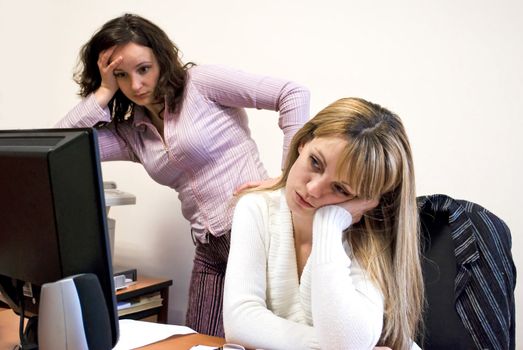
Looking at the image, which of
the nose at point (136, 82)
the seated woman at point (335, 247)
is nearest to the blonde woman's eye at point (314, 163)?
the seated woman at point (335, 247)

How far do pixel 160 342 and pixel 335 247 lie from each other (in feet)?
1.36

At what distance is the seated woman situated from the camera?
98 cm

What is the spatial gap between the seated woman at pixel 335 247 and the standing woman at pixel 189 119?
32cm

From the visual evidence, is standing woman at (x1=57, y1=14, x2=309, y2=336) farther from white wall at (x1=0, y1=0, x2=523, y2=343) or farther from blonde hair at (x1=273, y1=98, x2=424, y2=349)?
white wall at (x1=0, y1=0, x2=523, y2=343)

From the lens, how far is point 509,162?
158 cm

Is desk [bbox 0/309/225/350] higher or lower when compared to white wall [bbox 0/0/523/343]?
lower

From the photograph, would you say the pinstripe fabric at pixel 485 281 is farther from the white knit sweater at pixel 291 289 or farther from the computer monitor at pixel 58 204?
the computer monitor at pixel 58 204

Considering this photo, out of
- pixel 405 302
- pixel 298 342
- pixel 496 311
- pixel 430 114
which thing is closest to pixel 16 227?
pixel 298 342

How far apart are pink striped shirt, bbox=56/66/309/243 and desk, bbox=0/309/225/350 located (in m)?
0.52

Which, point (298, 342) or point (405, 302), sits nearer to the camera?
point (298, 342)

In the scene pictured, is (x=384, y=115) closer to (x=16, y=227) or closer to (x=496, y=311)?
(x=496, y=311)

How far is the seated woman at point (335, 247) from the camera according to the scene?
982 millimetres

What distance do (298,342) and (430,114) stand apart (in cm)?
106

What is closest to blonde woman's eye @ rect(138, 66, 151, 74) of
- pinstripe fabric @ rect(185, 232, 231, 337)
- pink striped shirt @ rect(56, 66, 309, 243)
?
pink striped shirt @ rect(56, 66, 309, 243)
